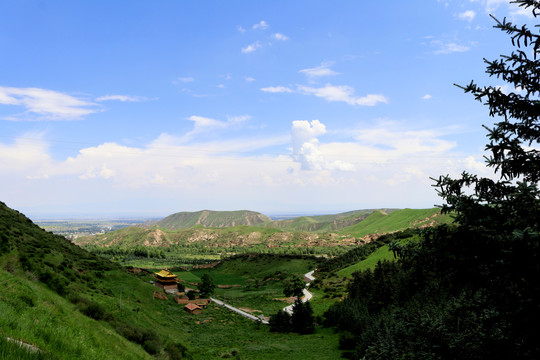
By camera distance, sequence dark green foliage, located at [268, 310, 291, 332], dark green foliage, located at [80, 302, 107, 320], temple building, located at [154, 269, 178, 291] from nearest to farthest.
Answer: dark green foliage, located at [80, 302, 107, 320], dark green foliage, located at [268, 310, 291, 332], temple building, located at [154, 269, 178, 291]

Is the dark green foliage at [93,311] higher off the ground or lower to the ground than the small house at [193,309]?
higher

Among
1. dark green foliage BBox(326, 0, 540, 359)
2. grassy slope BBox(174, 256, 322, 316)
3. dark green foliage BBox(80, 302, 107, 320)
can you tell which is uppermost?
dark green foliage BBox(326, 0, 540, 359)

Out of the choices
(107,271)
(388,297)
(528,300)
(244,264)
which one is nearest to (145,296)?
(107,271)

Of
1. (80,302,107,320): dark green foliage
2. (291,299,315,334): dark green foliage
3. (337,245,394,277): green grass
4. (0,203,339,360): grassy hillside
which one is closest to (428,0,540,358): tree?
(0,203,339,360): grassy hillside

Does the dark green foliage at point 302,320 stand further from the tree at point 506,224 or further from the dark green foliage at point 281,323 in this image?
the tree at point 506,224

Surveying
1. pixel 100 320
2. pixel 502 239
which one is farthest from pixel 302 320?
pixel 502 239

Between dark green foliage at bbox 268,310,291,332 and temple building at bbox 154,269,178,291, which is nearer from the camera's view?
dark green foliage at bbox 268,310,291,332

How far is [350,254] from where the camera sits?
15350 centimetres

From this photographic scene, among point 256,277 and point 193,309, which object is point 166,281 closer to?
point 193,309

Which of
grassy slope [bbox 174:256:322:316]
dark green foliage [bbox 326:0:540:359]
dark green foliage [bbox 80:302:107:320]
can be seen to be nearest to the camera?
dark green foliage [bbox 326:0:540:359]

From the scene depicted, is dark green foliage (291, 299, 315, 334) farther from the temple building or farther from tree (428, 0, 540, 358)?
tree (428, 0, 540, 358)

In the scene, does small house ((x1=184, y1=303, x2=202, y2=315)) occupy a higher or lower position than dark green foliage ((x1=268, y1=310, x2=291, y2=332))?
higher

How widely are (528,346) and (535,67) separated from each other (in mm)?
8297

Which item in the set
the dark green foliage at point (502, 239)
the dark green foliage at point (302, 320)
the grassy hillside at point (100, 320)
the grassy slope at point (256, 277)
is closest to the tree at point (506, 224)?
the dark green foliage at point (502, 239)
